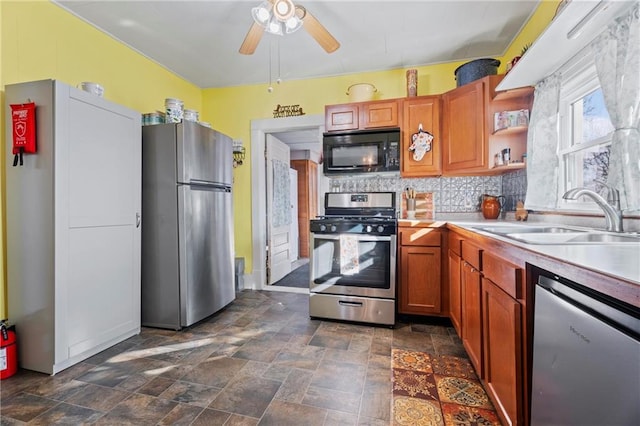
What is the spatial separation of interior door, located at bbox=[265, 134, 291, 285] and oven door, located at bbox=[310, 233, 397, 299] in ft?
4.01

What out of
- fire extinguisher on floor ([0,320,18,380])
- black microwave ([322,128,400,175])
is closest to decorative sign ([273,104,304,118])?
black microwave ([322,128,400,175])

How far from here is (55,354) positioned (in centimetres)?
176

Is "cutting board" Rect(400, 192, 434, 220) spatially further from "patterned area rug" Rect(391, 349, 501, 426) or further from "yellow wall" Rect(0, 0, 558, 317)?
"patterned area rug" Rect(391, 349, 501, 426)

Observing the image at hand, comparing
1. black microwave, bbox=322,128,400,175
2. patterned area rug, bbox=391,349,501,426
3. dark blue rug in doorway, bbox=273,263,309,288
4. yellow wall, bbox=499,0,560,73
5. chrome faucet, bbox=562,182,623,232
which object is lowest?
patterned area rug, bbox=391,349,501,426

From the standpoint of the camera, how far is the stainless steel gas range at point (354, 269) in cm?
251

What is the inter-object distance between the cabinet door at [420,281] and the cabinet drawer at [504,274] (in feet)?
3.35

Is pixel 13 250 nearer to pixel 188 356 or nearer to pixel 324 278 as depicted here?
pixel 188 356

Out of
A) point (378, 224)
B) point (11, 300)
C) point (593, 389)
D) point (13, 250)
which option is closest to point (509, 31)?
point (378, 224)

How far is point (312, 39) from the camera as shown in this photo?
8.67 ft

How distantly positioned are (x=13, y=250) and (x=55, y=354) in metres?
0.71

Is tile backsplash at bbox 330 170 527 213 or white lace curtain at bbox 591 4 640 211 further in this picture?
tile backsplash at bbox 330 170 527 213

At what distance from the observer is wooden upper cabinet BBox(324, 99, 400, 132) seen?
2904mm

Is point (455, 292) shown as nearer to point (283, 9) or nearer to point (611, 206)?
point (611, 206)

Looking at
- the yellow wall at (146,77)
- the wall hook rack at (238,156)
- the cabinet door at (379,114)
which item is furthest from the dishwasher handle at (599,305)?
the wall hook rack at (238,156)
